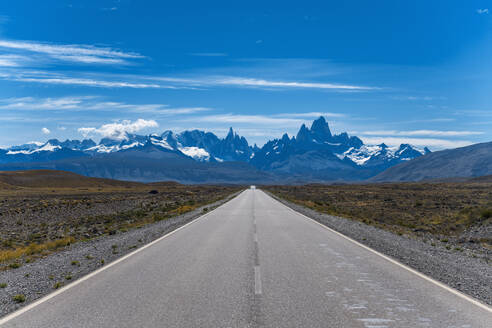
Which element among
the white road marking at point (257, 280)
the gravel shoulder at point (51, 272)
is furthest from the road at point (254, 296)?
the gravel shoulder at point (51, 272)

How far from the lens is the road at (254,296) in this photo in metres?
6.47

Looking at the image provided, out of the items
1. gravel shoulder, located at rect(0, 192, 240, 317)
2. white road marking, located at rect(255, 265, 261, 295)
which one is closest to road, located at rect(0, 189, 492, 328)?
white road marking, located at rect(255, 265, 261, 295)

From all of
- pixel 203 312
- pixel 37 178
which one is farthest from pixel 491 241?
pixel 37 178

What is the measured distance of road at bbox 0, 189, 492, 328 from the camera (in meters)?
6.47

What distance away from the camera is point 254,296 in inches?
309

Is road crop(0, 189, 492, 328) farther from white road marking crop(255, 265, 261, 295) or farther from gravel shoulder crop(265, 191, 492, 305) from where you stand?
gravel shoulder crop(265, 191, 492, 305)

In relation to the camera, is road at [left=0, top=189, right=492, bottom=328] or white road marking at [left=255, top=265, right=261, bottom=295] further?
white road marking at [left=255, top=265, right=261, bottom=295]

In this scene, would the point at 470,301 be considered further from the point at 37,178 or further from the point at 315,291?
the point at 37,178

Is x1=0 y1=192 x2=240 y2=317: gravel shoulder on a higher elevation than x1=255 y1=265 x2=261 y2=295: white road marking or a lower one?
lower

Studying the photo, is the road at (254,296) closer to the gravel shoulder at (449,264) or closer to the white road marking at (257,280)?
the white road marking at (257,280)

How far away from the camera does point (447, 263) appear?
468 inches

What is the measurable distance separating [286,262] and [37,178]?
Result: 143 m

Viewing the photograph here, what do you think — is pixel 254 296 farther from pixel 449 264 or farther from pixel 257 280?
pixel 449 264

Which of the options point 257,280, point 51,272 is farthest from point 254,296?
point 51,272
